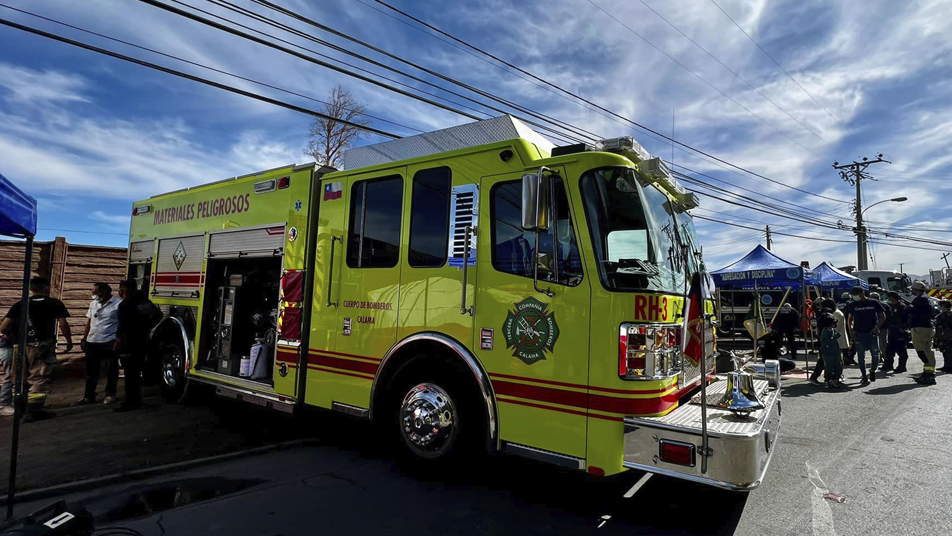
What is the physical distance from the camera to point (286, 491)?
3.99 meters

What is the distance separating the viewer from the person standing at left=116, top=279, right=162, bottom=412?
661 cm

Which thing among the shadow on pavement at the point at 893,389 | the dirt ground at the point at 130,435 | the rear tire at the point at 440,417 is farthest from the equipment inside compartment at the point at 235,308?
the shadow on pavement at the point at 893,389

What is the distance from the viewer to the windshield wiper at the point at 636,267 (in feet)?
10.7

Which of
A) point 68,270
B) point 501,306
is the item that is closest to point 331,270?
point 501,306

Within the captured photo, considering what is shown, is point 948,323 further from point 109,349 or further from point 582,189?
point 109,349

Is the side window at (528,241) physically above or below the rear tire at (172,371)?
above

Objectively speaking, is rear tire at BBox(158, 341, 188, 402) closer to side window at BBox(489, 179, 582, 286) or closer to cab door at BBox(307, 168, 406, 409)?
cab door at BBox(307, 168, 406, 409)

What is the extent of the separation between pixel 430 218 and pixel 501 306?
1058 millimetres

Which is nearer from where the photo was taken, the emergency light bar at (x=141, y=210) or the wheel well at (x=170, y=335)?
the wheel well at (x=170, y=335)

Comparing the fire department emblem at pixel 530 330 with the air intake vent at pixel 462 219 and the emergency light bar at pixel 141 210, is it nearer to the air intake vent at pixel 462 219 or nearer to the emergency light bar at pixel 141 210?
the air intake vent at pixel 462 219

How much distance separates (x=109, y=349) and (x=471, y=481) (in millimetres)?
5804

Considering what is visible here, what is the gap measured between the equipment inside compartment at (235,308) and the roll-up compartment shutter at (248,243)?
16cm

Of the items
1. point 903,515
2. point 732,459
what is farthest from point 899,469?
point 732,459

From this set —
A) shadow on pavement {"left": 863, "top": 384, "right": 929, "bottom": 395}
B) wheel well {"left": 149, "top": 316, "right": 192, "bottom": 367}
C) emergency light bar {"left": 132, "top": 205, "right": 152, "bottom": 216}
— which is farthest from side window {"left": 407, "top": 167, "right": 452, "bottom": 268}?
shadow on pavement {"left": 863, "top": 384, "right": 929, "bottom": 395}
